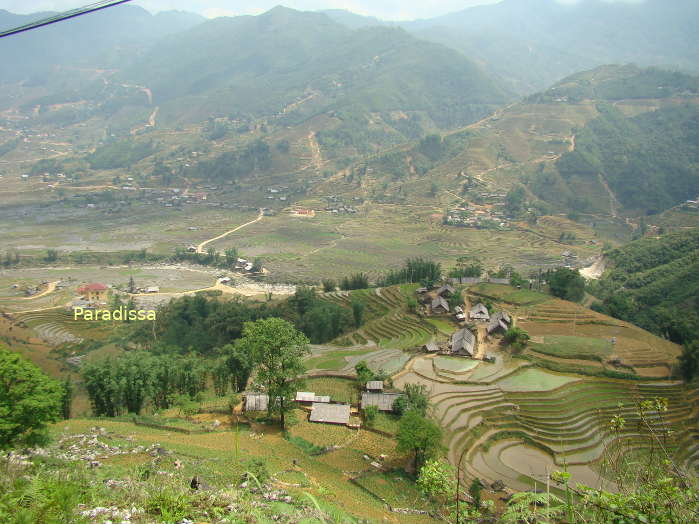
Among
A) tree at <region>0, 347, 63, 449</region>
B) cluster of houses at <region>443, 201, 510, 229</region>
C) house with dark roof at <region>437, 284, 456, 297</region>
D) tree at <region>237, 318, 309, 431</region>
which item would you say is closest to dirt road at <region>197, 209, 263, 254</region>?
cluster of houses at <region>443, 201, 510, 229</region>

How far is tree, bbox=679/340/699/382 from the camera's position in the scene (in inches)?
975

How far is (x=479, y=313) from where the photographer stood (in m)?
35.8

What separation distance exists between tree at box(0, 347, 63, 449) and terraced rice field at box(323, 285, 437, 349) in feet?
75.3

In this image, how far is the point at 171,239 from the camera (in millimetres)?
80500

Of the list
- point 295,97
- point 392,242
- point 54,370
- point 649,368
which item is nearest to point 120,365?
point 54,370

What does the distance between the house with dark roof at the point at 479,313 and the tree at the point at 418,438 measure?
1803cm

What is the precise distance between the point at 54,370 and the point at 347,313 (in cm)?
2373

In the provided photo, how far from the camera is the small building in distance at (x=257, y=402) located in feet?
72.4

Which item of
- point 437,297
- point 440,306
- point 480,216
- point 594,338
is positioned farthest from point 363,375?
point 480,216

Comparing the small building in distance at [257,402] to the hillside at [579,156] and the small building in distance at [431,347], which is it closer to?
the small building in distance at [431,347]

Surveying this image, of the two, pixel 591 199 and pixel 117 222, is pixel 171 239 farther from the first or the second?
pixel 591 199

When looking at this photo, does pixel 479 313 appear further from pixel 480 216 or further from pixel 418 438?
pixel 480 216

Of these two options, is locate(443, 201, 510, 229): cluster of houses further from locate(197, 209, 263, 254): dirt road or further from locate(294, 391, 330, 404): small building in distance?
locate(294, 391, 330, 404): small building in distance

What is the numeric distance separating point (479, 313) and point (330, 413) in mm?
18049
